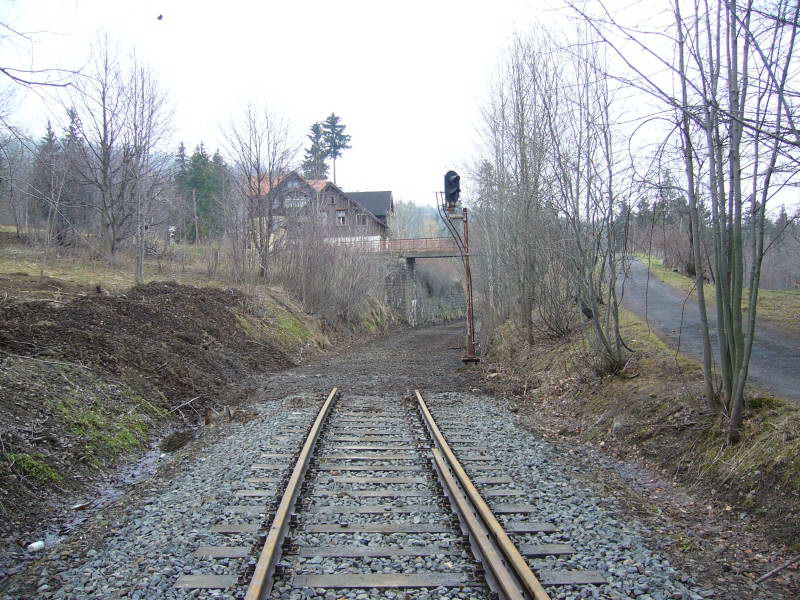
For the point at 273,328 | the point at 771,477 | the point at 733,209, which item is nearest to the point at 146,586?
the point at 771,477

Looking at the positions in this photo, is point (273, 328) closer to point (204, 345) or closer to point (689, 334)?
point (204, 345)

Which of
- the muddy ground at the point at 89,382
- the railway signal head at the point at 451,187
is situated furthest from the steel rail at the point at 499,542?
the railway signal head at the point at 451,187

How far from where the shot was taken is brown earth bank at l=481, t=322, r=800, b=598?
422cm

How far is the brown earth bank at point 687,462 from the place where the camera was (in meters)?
4.22

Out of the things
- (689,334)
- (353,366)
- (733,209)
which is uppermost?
(733,209)

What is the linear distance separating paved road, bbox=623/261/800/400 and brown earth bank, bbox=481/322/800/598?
0.86m

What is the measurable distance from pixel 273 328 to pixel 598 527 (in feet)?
54.5

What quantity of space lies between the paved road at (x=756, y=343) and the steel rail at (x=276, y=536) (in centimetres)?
390

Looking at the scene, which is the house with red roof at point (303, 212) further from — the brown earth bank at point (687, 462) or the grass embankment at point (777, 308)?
the brown earth bank at point (687, 462)

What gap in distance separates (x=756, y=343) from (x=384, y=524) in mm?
9544

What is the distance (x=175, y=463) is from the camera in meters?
6.68

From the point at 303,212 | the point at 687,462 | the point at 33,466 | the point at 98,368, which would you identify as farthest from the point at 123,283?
the point at 687,462

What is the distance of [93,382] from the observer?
8.38 metres

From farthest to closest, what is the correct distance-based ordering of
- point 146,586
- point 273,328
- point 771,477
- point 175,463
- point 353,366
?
point 273,328 → point 353,366 → point 175,463 → point 771,477 → point 146,586
